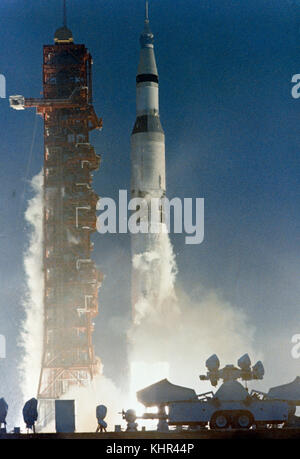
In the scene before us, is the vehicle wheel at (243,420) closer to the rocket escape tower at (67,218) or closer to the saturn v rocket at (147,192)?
the saturn v rocket at (147,192)

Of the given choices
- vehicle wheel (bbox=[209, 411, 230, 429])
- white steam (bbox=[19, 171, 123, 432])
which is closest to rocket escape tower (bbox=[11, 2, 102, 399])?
white steam (bbox=[19, 171, 123, 432])

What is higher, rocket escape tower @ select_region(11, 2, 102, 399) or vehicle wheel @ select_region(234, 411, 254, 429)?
rocket escape tower @ select_region(11, 2, 102, 399)

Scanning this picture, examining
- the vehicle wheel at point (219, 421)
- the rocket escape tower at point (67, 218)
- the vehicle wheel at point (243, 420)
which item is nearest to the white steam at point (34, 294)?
the rocket escape tower at point (67, 218)

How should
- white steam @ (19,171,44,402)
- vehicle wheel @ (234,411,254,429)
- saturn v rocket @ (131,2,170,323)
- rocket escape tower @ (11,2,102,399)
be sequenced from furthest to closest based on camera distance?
white steam @ (19,171,44,402) → rocket escape tower @ (11,2,102,399) → saturn v rocket @ (131,2,170,323) → vehicle wheel @ (234,411,254,429)

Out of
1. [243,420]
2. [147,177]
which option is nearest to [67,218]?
[147,177]

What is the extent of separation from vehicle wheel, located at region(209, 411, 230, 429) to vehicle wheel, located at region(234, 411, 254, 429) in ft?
2.12

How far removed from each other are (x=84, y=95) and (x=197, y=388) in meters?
32.3

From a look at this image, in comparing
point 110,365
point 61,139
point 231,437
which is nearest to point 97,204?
point 61,139

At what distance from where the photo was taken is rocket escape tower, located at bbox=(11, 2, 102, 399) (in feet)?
364

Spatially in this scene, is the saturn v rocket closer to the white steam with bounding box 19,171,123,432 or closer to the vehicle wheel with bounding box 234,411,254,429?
the white steam with bounding box 19,171,123,432

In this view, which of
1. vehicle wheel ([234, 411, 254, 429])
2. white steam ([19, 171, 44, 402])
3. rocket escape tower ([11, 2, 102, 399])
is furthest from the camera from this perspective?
white steam ([19, 171, 44, 402])

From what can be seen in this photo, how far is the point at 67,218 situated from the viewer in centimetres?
11244

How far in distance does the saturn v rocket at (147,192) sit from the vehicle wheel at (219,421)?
30.4m
